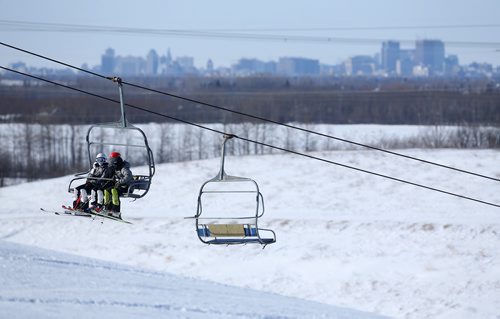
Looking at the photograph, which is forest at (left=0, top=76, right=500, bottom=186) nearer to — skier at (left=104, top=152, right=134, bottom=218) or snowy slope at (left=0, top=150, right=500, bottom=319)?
snowy slope at (left=0, top=150, right=500, bottom=319)

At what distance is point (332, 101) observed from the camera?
10888cm

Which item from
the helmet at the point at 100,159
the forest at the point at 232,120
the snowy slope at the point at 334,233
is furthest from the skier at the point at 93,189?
the forest at the point at 232,120

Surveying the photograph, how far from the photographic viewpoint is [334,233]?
1426 inches

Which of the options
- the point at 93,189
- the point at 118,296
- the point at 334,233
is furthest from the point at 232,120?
the point at 93,189

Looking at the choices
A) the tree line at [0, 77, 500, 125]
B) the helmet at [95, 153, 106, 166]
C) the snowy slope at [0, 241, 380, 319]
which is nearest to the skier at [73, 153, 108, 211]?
the helmet at [95, 153, 106, 166]

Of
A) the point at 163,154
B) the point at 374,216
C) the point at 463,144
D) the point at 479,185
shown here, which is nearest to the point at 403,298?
the point at 374,216

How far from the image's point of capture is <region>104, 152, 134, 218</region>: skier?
585 inches

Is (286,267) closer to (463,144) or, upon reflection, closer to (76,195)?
(76,195)

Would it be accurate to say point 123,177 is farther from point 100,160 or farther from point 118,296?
point 118,296

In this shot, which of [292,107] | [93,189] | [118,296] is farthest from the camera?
[292,107]

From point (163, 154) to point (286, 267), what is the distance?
4067 cm

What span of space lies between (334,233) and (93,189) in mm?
22017

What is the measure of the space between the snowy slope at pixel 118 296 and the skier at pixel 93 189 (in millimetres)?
11170

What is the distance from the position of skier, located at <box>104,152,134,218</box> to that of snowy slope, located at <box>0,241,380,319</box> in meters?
11.5
